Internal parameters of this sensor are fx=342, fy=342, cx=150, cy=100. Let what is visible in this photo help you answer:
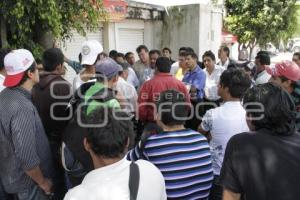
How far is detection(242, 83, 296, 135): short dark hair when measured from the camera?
1729 mm

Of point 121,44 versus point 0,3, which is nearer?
point 0,3

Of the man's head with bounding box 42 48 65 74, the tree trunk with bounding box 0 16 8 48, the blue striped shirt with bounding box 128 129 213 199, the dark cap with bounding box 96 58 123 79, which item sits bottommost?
the blue striped shirt with bounding box 128 129 213 199

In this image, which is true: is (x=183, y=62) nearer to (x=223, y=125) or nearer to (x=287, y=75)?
(x=287, y=75)

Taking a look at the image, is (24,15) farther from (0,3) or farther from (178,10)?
(178,10)

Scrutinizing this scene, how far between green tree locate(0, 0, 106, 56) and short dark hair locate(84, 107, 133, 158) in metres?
3.49

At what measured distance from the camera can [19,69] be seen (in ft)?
8.31

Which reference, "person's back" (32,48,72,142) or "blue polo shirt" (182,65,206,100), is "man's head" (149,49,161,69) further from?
"person's back" (32,48,72,142)

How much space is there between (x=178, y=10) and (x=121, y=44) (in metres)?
2.61

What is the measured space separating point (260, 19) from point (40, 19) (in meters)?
10.6

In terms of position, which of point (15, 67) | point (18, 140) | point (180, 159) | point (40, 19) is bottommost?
point (180, 159)

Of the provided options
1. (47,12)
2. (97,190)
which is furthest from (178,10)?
(97,190)

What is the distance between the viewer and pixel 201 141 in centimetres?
232

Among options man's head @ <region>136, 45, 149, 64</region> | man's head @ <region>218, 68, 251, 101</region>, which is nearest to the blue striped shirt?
man's head @ <region>218, 68, 251, 101</region>

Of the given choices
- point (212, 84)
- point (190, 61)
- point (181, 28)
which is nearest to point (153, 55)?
point (190, 61)
